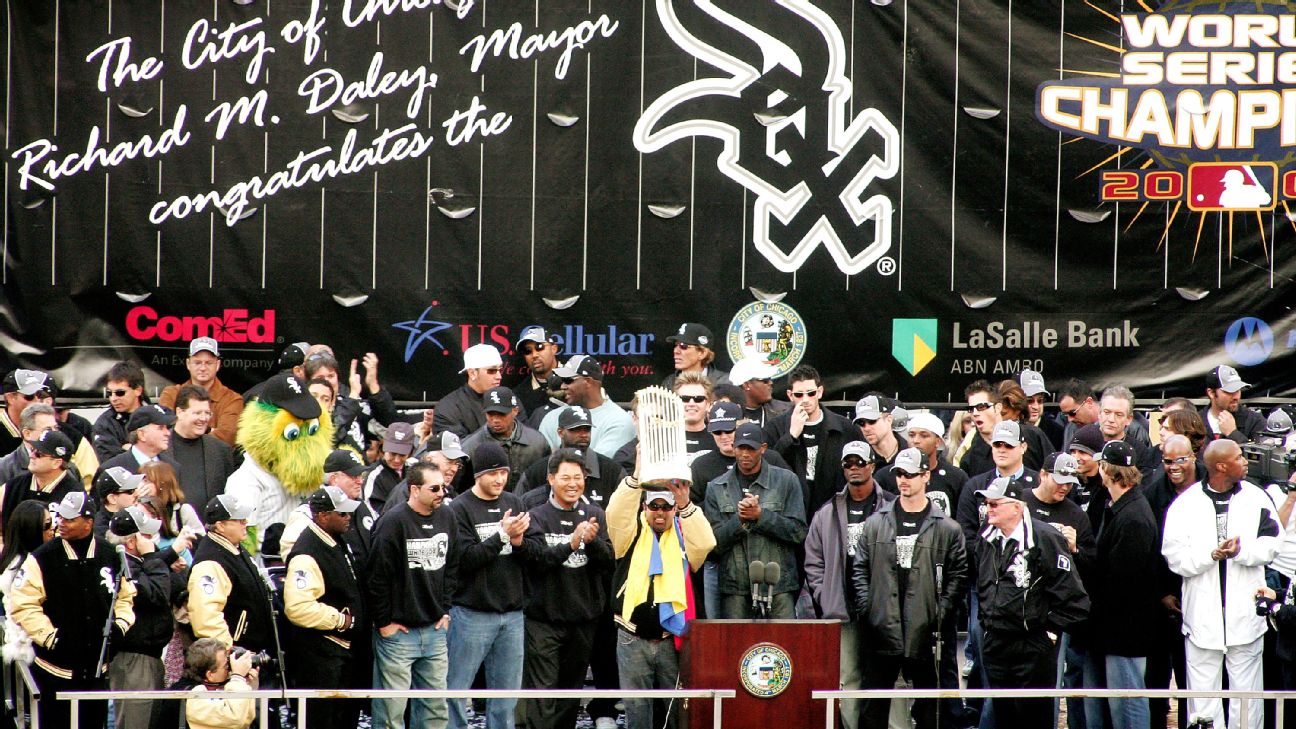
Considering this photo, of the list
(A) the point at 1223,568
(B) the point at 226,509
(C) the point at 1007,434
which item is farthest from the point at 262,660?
(A) the point at 1223,568

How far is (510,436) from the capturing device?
1020cm

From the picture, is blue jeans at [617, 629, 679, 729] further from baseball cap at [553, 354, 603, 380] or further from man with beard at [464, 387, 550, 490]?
baseball cap at [553, 354, 603, 380]

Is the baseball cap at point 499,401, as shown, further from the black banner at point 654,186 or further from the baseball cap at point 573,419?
the black banner at point 654,186

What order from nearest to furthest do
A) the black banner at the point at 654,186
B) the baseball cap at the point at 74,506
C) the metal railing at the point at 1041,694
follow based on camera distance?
the metal railing at the point at 1041,694
the baseball cap at the point at 74,506
the black banner at the point at 654,186

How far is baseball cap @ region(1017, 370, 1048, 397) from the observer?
11.3 m

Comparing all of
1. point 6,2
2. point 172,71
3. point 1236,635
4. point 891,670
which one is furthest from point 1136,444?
point 6,2

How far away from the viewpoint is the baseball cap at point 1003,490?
9.10 metres

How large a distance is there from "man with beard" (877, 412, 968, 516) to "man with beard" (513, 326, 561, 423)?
2438 mm

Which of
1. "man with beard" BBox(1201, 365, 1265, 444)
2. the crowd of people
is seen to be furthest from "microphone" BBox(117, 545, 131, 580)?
"man with beard" BBox(1201, 365, 1265, 444)

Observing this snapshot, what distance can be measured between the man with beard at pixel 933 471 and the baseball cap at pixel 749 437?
3.40 feet

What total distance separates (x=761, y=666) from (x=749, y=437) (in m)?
1.75

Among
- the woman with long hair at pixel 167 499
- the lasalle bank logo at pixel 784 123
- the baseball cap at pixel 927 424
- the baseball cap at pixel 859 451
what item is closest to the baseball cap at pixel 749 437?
the baseball cap at pixel 859 451

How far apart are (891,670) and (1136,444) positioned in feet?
7.67

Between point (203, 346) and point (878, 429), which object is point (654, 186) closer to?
point (878, 429)
